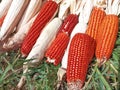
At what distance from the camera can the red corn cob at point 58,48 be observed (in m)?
3.06

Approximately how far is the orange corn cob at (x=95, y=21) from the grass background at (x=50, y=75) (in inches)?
6.4

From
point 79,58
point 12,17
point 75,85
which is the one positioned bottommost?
point 75,85

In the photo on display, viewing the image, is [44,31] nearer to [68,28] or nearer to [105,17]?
[68,28]

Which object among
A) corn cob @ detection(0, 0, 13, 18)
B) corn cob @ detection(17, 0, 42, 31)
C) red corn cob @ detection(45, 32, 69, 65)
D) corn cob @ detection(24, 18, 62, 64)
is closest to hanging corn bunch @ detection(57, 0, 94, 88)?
red corn cob @ detection(45, 32, 69, 65)

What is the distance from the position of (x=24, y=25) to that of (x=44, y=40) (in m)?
0.25

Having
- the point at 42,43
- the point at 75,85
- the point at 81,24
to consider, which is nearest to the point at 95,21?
the point at 81,24

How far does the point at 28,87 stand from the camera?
9.66ft

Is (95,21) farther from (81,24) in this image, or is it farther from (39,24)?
(39,24)

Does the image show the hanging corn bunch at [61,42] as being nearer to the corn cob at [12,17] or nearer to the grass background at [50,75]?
the grass background at [50,75]

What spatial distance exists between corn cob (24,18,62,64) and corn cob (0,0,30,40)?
24 centimetres

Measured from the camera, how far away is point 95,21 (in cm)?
312

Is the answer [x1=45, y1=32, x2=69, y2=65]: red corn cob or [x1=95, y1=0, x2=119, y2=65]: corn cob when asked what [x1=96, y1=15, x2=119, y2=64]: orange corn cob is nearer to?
[x1=95, y1=0, x2=119, y2=65]: corn cob

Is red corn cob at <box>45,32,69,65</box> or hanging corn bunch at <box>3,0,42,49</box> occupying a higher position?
hanging corn bunch at <box>3,0,42,49</box>

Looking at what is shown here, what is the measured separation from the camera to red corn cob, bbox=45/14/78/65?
3057 mm
